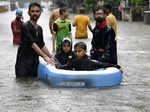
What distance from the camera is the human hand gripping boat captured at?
28.0ft

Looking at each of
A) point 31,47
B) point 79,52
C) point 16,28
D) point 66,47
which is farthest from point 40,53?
point 16,28

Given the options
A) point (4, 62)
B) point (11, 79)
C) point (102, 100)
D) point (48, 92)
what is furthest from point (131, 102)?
point (4, 62)

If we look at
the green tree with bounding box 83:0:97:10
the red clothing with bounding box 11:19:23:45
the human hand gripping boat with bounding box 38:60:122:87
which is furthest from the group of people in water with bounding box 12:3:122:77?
the green tree with bounding box 83:0:97:10

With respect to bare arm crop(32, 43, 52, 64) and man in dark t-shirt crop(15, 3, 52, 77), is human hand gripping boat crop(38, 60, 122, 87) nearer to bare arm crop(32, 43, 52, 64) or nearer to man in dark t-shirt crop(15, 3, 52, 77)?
bare arm crop(32, 43, 52, 64)

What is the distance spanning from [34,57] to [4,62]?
10.2 ft

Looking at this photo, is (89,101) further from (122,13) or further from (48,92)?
(122,13)

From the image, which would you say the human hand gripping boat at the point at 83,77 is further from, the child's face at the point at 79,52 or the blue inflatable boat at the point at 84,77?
the child's face at the point at 79,52

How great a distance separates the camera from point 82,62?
353 inches

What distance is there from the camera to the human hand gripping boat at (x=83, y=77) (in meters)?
8.53

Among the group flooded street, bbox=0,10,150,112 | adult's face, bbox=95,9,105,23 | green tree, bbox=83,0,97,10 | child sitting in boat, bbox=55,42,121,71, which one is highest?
adult's face, bbox=95,9,105,23

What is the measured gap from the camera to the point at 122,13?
46.4 meters

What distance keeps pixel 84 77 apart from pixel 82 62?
52cm

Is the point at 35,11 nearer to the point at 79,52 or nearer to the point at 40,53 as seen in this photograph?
the point at 40,53

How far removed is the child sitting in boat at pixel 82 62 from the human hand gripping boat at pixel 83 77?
279 mm
